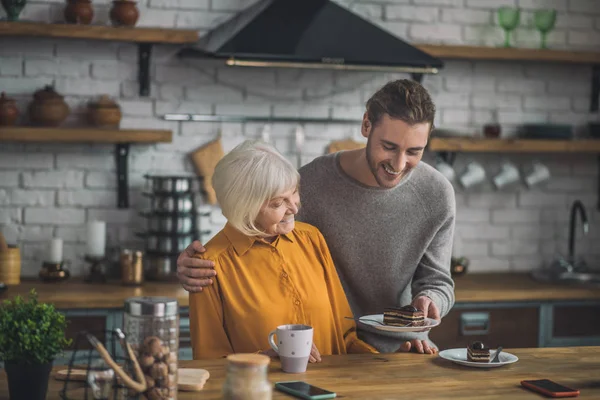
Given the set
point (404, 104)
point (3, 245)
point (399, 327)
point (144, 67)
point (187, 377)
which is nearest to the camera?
point (187, 377)

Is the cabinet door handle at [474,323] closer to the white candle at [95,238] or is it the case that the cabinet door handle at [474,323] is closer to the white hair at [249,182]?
the white candle at [95,238]

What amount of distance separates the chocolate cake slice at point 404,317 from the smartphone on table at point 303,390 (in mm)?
414

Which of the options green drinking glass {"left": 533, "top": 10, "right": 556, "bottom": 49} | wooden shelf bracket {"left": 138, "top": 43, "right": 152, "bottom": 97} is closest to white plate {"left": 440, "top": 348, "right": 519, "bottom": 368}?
wooden shelf bracket {"left": 138, "top": 43, "right": 152, "bottom": 97}

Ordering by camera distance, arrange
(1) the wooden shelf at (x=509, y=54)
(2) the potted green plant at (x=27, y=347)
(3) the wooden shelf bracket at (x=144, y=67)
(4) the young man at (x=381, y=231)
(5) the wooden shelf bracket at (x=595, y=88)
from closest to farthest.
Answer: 1. (2) the potted green plant at (x=27, y=347)
2. (4) the young man at (x=381, y=231)
3. (3) the wooden shelf bracket at (x=144, y=67)
4. (1) the wooden shelf at (x=509, y=54)
5. (5) the wooden shelf bracket at (x=595, y=88)

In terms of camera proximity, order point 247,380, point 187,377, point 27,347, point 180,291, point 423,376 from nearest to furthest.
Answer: point 247,380 < point 27,347 < point 187,377 < point 423,376 < point 180,291

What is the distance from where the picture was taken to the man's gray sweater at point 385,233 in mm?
2809

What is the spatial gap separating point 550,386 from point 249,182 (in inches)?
36.3

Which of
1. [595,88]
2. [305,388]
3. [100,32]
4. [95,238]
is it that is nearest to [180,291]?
[95,238]

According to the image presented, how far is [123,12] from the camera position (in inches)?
157

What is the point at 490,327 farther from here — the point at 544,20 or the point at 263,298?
the point at 263,298

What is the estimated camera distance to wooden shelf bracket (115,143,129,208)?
4164mm

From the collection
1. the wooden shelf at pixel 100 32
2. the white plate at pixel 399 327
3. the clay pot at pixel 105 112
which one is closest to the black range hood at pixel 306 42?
the wooden shelf at pixel 100 32

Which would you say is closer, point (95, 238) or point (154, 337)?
point (154, 337)

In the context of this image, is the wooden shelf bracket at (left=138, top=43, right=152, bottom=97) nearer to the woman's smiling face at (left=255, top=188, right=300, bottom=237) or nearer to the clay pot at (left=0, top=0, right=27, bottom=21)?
the clay pot at (left=0, top=0, right=27, bottom=21)
